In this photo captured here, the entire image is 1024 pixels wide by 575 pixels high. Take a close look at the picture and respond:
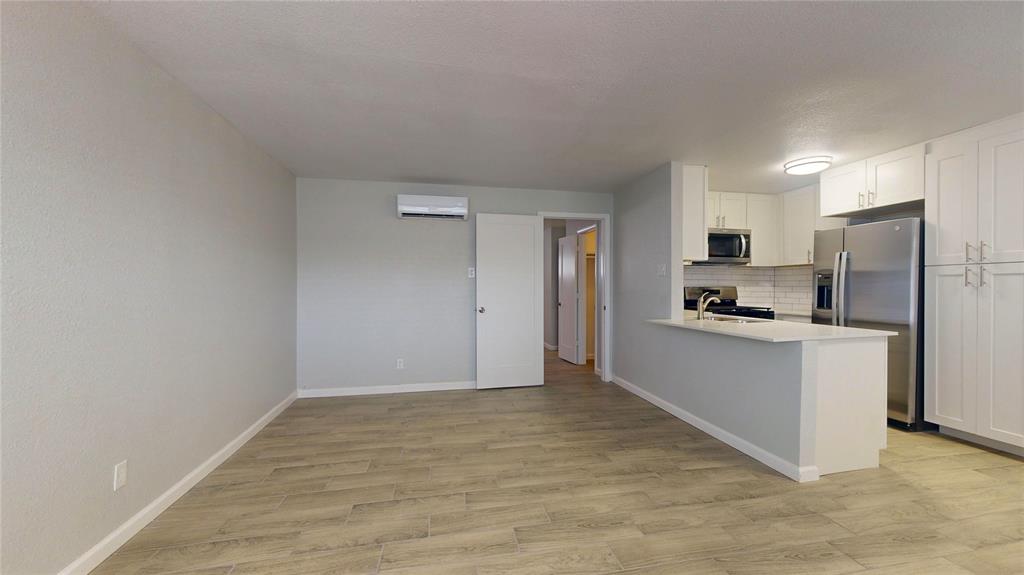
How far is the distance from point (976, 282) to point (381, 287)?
5.07 m

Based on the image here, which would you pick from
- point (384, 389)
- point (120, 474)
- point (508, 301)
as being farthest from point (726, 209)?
point (120, 474)

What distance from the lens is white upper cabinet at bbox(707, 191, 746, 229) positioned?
15.5 feet

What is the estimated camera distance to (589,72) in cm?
204

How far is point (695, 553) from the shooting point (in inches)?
67.2

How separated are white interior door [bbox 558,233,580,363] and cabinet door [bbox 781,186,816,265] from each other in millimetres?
2710

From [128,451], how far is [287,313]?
2.12m

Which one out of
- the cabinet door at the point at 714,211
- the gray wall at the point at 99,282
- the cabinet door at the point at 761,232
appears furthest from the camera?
the cabinet door at the point at 761,232

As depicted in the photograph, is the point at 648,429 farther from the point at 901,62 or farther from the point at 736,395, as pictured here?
the point at 901,62

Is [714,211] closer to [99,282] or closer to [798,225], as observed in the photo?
[798,225]

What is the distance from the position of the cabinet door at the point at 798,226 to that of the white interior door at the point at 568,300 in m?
2.71

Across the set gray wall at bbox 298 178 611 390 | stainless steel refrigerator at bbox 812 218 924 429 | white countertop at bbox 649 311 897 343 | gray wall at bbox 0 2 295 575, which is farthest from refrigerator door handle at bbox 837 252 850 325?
gray wall at bbox 0 2 295 575

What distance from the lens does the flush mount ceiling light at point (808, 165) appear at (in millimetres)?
3381

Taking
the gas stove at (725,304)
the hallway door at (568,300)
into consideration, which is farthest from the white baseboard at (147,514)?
the gas stove at (725,304)

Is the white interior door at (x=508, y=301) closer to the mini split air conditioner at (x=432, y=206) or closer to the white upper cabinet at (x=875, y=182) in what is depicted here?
the mini split air conditioner at (x=432, y=206)
